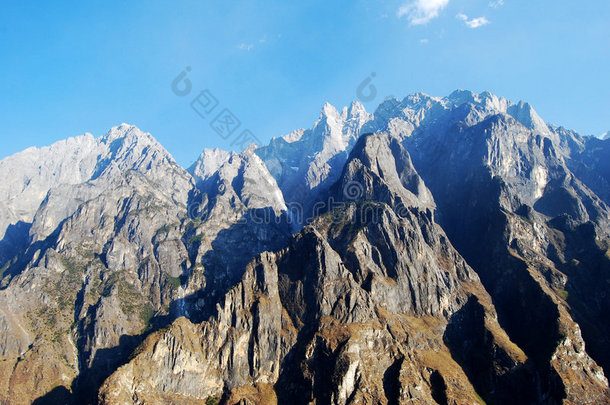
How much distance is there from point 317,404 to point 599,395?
117 m

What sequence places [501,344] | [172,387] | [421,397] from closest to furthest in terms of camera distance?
[421,397] → [172,387] → [501,344]

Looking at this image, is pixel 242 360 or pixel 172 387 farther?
pixel 242 360

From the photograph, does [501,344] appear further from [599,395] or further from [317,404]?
[317,404]

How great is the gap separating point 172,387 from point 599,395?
183000 millimetres

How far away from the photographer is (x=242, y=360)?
194625 millimetres

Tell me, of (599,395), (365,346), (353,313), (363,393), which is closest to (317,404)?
(363,393)

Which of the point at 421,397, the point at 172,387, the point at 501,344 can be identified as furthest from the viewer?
the point at 501,344

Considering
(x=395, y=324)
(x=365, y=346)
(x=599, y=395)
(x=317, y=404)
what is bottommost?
(x=317, y=404)

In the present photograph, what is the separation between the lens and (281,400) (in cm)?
18050

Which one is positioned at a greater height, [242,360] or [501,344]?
[501,344]

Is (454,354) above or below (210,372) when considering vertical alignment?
above

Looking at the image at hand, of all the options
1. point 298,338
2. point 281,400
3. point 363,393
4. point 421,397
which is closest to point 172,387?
point 281,400

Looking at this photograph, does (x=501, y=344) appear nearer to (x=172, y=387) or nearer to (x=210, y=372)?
(x=210, y=372)

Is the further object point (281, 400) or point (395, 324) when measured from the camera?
point (395, 324)
